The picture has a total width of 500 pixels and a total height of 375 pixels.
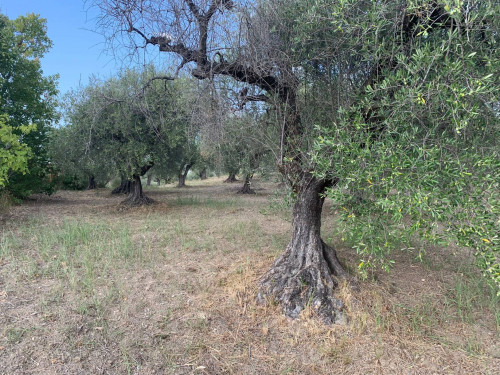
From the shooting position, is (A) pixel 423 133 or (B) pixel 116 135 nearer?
(A) pixel 423 133

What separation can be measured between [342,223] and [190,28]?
329 centimetres

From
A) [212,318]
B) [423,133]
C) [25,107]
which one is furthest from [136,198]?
[423,133]

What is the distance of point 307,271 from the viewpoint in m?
4.50

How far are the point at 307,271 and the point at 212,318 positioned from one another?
4.97 ft

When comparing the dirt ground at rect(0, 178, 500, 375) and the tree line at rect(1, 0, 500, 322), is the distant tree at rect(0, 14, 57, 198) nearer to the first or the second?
the dirt ground at rect(0, 178, 500, 375)

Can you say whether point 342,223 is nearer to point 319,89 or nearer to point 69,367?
point 319,89

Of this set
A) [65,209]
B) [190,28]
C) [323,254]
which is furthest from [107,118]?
[323,254]

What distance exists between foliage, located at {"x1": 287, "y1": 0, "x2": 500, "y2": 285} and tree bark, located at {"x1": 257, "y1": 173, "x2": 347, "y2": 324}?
104 cm

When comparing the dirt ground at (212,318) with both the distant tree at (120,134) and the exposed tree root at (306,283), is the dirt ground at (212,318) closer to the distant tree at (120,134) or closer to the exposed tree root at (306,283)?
the exposed tree root at (306,283)

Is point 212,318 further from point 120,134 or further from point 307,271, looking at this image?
point 120,134

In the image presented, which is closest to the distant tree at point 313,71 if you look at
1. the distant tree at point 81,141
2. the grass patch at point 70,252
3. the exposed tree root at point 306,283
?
the exposed tree root at point 306,283

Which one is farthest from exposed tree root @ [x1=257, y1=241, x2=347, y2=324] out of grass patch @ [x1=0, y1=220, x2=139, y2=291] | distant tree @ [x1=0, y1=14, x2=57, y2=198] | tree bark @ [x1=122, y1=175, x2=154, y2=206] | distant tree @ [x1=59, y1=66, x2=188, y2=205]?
distant tree @ [x1=0, y1=14, x2=57, y2=198]

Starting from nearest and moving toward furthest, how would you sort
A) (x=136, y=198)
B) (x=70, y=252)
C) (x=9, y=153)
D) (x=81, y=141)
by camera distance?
(x=70, y=252), (x=9, y=153), (x=81, y=141), (x=136, y=198)

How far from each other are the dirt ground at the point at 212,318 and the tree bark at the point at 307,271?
0.57ft
